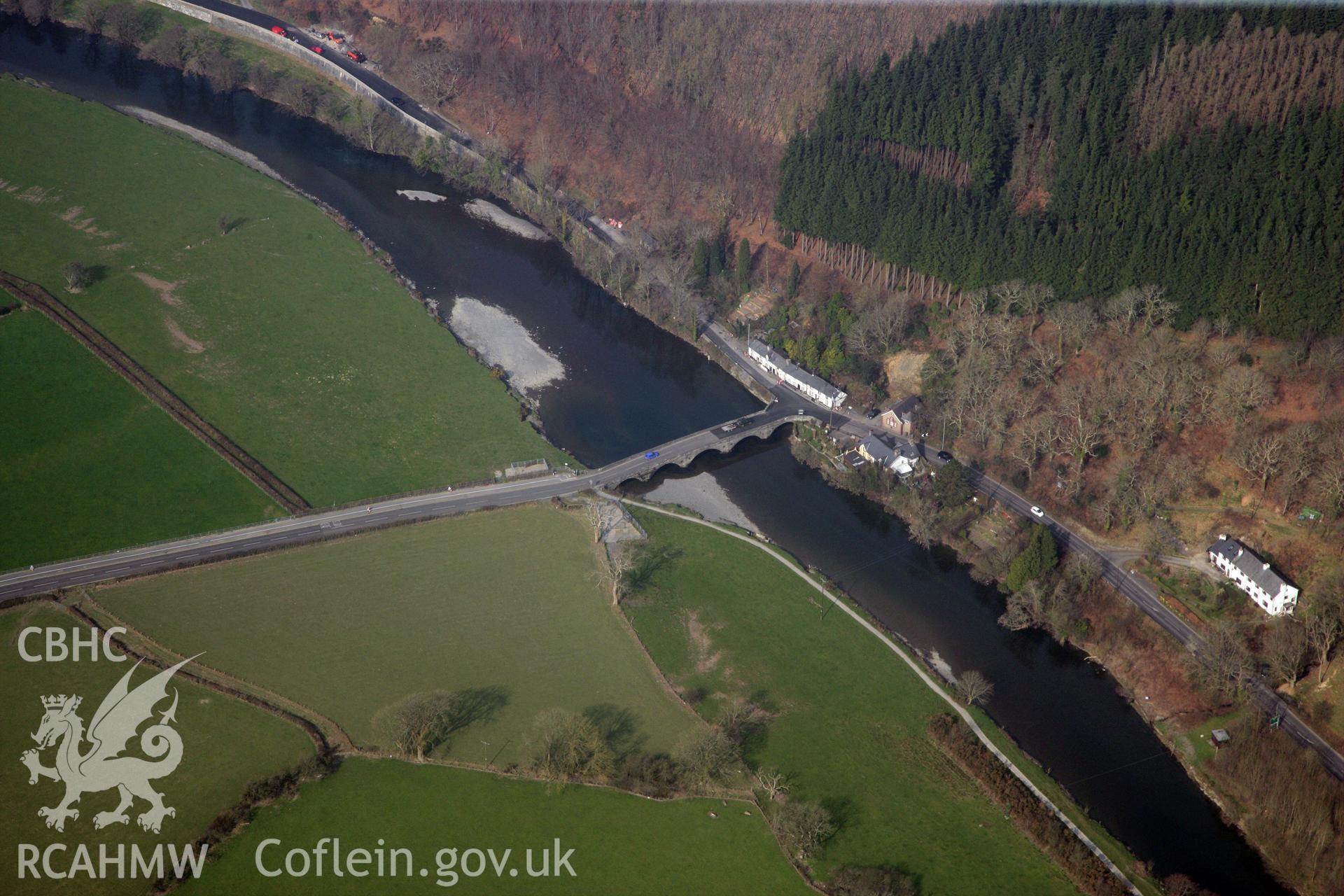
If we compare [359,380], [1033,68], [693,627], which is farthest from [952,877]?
[1033,68]

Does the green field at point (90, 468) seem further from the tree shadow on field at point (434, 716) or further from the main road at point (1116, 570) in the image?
the main road at point (1116, 570)

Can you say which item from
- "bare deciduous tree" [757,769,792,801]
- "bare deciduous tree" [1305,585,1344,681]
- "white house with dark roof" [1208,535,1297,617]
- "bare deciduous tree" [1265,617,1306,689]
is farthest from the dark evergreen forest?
"bare deciduous tree" [757,769,792,801]

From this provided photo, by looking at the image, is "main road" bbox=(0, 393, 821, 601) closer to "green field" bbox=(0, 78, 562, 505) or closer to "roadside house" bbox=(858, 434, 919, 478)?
"green field" bbox=(0, 78, 562, 505)

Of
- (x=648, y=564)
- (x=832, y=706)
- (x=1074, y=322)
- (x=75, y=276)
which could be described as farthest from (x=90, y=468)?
(x=1074, y=322)

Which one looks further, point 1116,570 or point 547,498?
point 547,498

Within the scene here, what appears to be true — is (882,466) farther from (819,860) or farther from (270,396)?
(270,396)

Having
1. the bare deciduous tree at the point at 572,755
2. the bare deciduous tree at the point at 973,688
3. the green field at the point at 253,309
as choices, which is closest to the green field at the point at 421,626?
the bare deciduous tree at the point at 572,755

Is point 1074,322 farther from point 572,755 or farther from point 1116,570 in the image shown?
point 572,755
